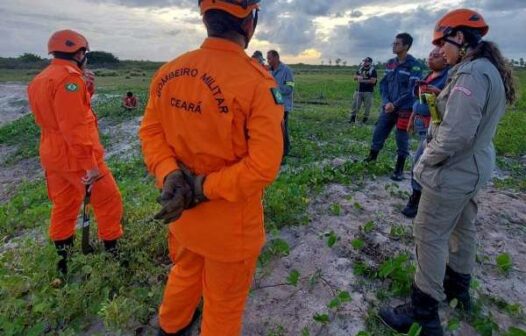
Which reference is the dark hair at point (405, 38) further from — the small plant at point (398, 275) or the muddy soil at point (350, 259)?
the small plant at point (398, 275)

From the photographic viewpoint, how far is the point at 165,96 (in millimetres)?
2234

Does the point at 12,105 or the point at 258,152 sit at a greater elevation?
the point at 258,152

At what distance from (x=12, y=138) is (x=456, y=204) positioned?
45.4 ft

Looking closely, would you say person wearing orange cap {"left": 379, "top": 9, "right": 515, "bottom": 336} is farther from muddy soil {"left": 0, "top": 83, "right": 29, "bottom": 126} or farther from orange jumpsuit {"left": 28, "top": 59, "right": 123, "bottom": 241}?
muddy soil {"left": 0, "top": 83, "right": 29, "bottom": 126}

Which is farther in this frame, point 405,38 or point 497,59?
point 405,38

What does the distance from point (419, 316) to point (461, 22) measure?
2.16 meters

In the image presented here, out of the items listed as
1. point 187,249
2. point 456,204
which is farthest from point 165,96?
point 456,204

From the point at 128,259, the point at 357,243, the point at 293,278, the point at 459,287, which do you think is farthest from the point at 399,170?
the point at 128,259

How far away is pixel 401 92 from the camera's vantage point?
6.39 meters

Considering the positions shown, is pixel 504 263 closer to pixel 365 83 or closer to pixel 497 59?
pixel 497 59

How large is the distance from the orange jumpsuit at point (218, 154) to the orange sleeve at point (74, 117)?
136 cm

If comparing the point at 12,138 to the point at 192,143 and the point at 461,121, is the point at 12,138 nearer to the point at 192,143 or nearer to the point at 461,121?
the point at 192,143

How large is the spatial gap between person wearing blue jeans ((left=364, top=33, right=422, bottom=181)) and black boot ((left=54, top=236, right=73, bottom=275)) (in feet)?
15.9

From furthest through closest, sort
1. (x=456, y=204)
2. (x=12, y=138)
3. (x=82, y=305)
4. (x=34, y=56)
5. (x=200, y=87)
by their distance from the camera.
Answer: (x=34, y=56), (x=12, y=138), (x=82, y=305), (x=456, y=204), (x=200, y=87)
